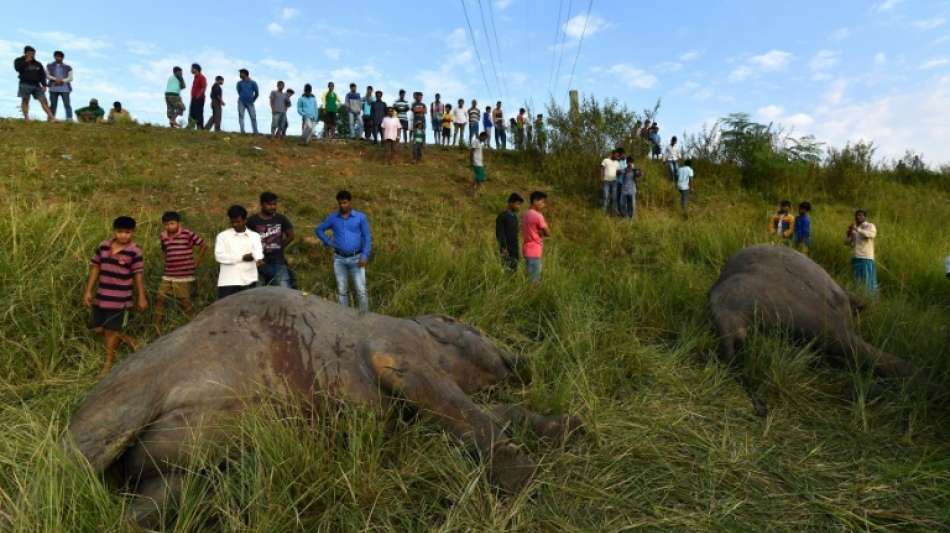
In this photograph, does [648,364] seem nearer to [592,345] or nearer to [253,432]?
[592,345]

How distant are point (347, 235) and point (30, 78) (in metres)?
10.6

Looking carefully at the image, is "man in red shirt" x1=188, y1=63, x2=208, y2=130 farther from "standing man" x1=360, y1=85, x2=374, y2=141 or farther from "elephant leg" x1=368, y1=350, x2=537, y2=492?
"elephant leg" x1=368, y1=350, x2=537, y2=492

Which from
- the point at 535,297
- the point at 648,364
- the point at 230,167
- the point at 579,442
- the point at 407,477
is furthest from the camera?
the point at 230,167

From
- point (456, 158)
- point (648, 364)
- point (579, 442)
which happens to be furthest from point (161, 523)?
point (456, 158)

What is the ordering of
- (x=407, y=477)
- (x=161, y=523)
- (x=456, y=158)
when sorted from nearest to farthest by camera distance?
(x=161, y=523) < (x=407, y=477) < (x=456, y=158)

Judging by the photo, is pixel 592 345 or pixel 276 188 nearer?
pixel 592 345

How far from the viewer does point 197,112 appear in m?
13.1

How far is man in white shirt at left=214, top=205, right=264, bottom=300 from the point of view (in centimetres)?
479

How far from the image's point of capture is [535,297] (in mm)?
5492

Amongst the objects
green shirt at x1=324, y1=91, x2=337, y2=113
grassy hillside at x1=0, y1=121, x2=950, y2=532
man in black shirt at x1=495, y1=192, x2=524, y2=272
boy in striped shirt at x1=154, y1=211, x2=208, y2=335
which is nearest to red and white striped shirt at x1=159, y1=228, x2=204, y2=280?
boy in striped shirt at x1=154, y1=211, x2=208, y2=335

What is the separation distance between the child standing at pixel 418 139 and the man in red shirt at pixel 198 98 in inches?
207

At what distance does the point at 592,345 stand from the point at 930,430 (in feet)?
7.05

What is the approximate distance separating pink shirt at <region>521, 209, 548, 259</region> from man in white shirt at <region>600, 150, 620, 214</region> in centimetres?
533

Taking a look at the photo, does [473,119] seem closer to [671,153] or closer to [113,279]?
[671,153]
